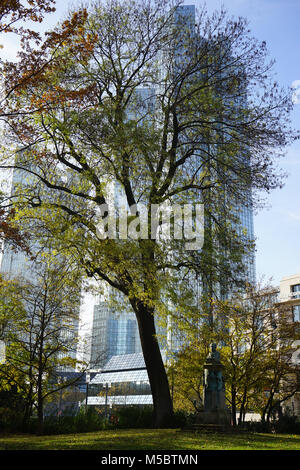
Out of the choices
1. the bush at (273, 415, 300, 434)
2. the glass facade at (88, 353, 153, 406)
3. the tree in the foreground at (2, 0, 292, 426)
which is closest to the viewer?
the tree in the foreground at (2, 0, 292, 426)

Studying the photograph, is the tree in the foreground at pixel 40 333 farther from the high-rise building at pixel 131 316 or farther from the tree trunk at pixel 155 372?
the tree trunk at pixel 155 372

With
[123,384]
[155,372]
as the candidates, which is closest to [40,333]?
[155,372]

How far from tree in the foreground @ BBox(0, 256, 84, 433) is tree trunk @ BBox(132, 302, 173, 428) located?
2978mm

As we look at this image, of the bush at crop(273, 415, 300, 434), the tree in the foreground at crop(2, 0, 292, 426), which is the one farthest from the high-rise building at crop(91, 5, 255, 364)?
the bush at crop(273, 415, 300, 434)

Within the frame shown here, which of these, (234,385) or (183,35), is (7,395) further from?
(183,35)

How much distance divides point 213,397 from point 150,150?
27.7ft

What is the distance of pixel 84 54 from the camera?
1480 centimetres

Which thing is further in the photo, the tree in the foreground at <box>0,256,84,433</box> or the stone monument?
the tree in the foreground at <box>0,256,84,433</box>

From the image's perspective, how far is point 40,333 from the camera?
17.5 metres

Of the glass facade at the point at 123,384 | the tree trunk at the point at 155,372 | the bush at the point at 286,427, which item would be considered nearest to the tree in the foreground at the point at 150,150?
the tree trunk at the point at 155,372

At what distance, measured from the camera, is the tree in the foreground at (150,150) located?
1325cm

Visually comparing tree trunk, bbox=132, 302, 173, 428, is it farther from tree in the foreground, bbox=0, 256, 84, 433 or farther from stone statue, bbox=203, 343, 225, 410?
tree in the foreground, bbox=0, 256, 84, 433

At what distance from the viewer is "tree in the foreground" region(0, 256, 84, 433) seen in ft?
53.1
